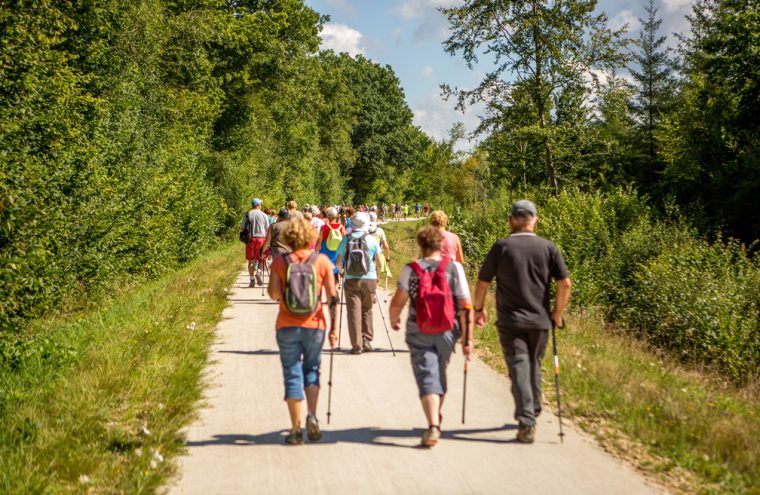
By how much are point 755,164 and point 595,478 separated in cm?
2479

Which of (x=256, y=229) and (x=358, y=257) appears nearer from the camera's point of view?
(x=358, y=257)

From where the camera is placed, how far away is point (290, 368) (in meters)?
6.08

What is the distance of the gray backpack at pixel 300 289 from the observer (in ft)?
19.8

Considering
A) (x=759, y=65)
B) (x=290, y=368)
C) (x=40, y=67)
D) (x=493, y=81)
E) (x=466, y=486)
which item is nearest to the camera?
(x=466, y=486)

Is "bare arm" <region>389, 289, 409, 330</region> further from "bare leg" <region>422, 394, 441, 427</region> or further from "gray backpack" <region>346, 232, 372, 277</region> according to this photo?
"gray backpack" <region>346, 232, 372, 277</region>

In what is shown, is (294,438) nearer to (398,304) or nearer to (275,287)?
(275,287)

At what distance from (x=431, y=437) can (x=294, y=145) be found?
43.2m

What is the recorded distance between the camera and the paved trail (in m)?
5.26

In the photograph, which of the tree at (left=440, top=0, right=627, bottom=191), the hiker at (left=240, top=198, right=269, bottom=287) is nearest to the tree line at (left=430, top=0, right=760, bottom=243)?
the tree at (left=440, top=0, right=627, bottom=191)

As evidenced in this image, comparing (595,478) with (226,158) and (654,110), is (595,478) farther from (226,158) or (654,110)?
(654,110)

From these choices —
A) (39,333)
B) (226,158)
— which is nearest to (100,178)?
(39,333)

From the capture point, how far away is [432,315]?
5.95m

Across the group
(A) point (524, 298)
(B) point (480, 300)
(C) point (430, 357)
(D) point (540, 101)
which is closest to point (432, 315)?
(C) point (430, 357)

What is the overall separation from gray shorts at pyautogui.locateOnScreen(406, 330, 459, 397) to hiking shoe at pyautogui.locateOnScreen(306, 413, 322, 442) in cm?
101
